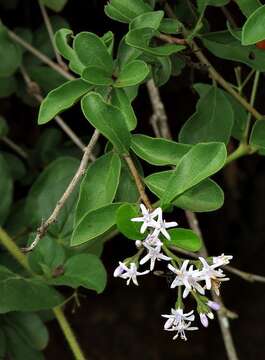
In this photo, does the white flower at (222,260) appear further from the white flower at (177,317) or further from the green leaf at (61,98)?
the green leaf at (61,98)

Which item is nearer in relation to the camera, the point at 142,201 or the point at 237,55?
the point at 142,201

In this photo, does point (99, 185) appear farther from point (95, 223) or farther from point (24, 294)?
point (24, 294)

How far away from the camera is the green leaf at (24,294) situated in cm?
112

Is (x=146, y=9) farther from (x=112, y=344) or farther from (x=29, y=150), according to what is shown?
(x=112, y=344)

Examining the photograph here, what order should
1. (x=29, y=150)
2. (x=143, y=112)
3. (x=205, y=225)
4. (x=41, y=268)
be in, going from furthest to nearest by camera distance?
1. (x=205, y=225)
2. (x=143, y=112)
3. (x=29, y=150)
4. (x=41, y=268)

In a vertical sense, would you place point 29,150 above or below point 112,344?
above

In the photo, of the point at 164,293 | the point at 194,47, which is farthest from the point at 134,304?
the point at 194,47

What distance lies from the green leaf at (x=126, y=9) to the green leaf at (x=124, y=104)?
0.10 m

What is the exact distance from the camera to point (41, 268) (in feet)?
4.09

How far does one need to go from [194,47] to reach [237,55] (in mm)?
61

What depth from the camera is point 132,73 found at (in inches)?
39.2

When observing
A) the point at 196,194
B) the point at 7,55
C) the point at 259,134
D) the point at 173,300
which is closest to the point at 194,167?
the point at 196,194

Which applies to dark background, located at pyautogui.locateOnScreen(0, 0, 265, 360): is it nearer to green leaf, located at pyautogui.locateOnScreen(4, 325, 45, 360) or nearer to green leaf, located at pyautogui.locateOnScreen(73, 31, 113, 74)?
green leaf, located at pyautogui.locateOnScreen(4, 325, 45, 360)

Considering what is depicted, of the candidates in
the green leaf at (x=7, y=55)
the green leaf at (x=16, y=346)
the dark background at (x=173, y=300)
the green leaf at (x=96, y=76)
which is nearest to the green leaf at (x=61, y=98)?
the green leaf at (x=96, y=76)
